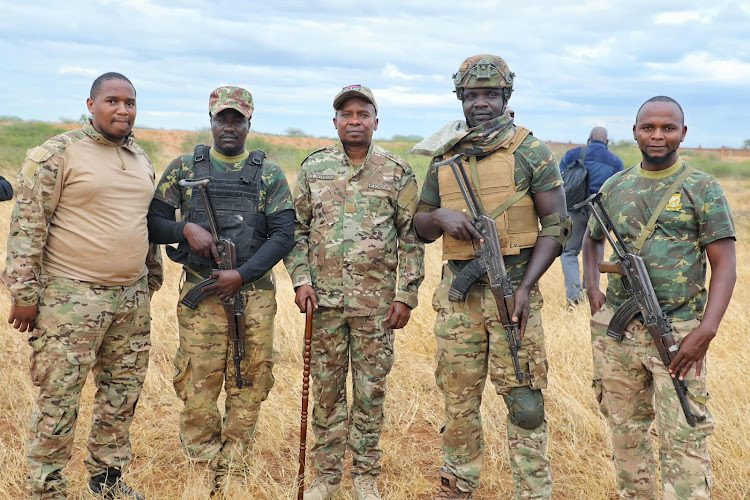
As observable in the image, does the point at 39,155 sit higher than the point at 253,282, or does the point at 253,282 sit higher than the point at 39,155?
the point at 39,155

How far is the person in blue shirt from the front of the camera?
7.88m

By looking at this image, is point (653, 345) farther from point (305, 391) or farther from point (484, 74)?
point (305, 391)

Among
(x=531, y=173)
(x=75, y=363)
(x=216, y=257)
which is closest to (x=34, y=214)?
(x=75, y=363)

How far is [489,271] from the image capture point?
334 centimetres

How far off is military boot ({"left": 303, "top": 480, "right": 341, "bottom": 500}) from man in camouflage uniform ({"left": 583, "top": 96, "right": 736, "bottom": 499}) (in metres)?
1.63

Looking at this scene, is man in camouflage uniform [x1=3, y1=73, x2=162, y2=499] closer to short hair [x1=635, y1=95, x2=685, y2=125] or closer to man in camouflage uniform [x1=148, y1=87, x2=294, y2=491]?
man in camouflage uniform [x1=148, y1=87, x2=294, y2=491]

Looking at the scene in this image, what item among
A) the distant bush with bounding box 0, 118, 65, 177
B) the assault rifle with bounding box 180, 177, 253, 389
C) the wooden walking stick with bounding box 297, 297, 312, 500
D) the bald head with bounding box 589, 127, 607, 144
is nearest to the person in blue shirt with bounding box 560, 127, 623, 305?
the bald head with bounding box 589, 127, 607, 144

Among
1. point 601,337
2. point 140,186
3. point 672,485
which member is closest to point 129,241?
point 140,186

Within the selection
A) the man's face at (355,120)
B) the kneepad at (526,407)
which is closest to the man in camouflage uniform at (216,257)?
the man's face at (355,120)

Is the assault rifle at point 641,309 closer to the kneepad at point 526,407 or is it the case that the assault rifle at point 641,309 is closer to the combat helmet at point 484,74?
the kneepad at point 526,407

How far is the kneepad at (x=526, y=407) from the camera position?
11.0 feet

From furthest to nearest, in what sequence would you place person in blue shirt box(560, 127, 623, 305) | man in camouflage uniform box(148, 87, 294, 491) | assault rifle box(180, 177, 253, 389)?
person in blue shirt box(560, 127, 623, 305) < man in camouflage uniform box(148, 87, 294, 491) < assault rifle box(180, 177, 253, 389)

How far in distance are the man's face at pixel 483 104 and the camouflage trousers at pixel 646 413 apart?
1.21 meters

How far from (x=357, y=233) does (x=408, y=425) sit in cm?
191
